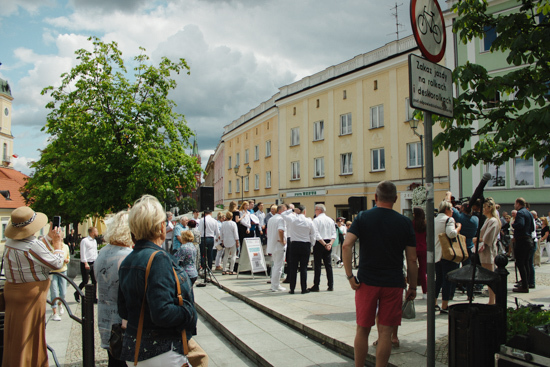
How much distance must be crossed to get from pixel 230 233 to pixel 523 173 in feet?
56.6

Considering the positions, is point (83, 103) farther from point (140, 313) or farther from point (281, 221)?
point (140, 313)

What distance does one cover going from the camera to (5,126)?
73250mm

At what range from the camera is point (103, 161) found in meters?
17.7

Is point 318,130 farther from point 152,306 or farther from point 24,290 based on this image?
point 152,306

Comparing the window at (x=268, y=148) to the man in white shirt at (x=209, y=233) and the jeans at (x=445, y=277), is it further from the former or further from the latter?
the jeans at (x=445, y=277)

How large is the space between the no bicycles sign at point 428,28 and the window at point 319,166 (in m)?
28.2

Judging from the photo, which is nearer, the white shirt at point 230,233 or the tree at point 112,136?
the white shirt at point 230,233

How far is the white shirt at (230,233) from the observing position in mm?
12648

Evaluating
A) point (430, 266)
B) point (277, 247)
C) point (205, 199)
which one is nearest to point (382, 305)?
point (430, 266)

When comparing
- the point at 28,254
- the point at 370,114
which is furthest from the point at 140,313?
the point at 370,114

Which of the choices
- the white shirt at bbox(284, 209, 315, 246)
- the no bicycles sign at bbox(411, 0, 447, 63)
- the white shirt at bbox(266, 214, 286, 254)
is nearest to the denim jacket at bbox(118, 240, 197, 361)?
the no bicycles sign at bbox(411, 0, 447, 63)

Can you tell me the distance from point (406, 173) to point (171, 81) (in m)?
15.1

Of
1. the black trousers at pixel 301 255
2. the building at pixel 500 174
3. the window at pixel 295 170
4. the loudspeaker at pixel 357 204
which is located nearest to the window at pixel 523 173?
the building at pixel 500 174

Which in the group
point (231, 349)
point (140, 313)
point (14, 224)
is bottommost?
point (231, 349)
